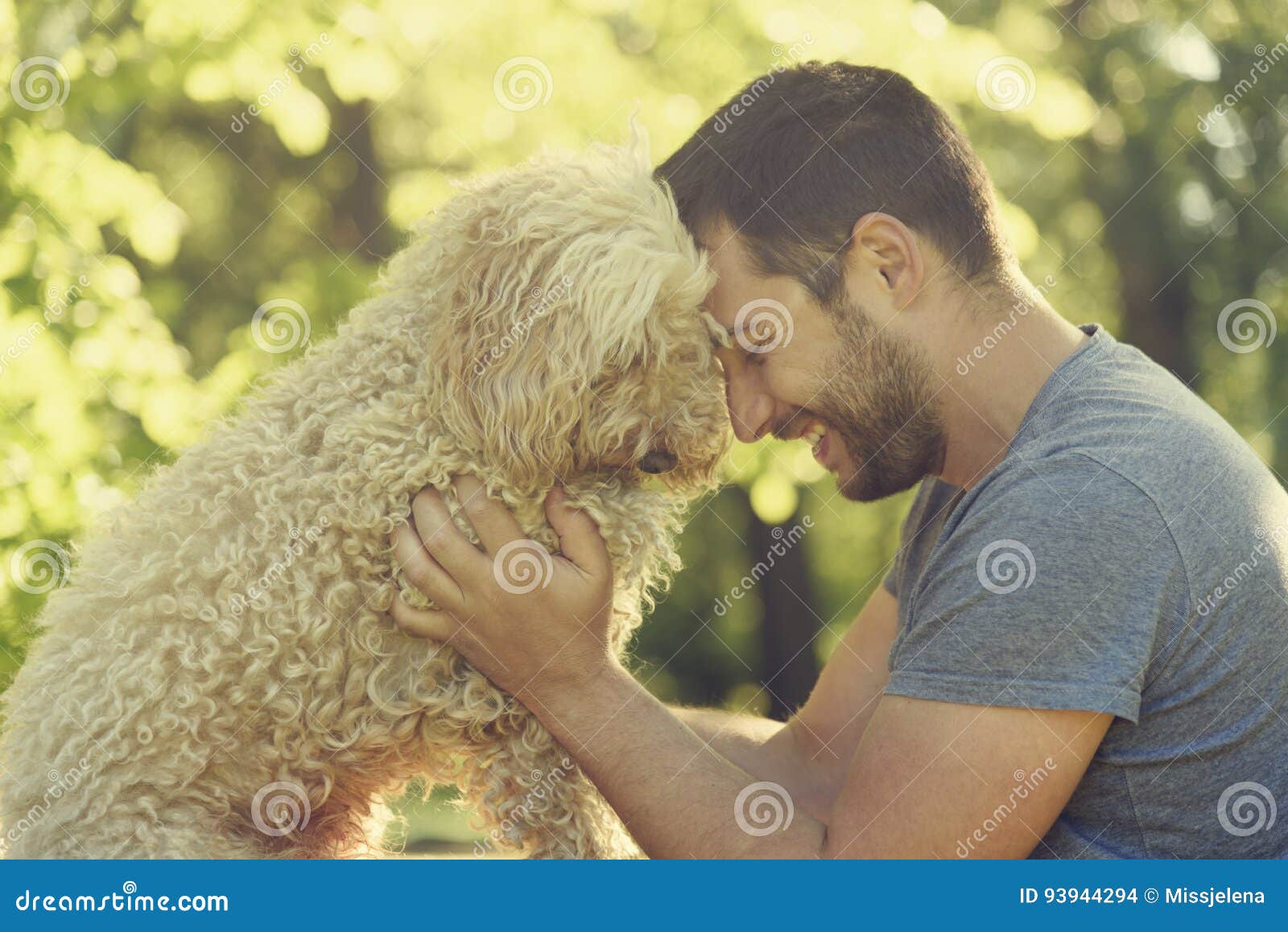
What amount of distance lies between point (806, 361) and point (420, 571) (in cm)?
102

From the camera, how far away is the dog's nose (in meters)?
2.62

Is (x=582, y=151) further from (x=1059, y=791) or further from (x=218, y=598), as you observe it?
(x=1059, y=791)

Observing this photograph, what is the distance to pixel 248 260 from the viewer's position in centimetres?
823

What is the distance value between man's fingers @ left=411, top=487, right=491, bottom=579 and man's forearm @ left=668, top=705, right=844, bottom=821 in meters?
0.86

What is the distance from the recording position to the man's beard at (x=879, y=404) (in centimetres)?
271

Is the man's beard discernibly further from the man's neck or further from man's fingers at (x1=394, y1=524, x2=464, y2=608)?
man's fingers at (x1=394, y1=524, x2=464, y2=608)

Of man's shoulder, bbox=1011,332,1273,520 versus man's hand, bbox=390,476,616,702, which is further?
man's hand, bbox=390,476,616,702

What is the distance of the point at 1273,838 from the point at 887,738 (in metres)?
0.77

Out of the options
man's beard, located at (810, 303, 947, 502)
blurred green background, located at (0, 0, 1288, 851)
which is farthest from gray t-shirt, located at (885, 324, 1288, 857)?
blurred green background, located at (0, 0, 1288, 851)

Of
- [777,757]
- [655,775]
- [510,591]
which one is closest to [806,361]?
[510,591]

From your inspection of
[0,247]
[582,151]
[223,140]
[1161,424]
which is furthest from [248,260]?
[1161,424]

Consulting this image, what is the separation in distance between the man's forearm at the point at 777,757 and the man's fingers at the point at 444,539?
860mm

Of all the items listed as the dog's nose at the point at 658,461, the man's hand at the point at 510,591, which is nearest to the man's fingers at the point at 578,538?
the man's hand at the point at 510,591

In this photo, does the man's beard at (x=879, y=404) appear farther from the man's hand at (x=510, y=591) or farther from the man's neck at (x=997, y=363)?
the man's hand at (x=510, y=591)
